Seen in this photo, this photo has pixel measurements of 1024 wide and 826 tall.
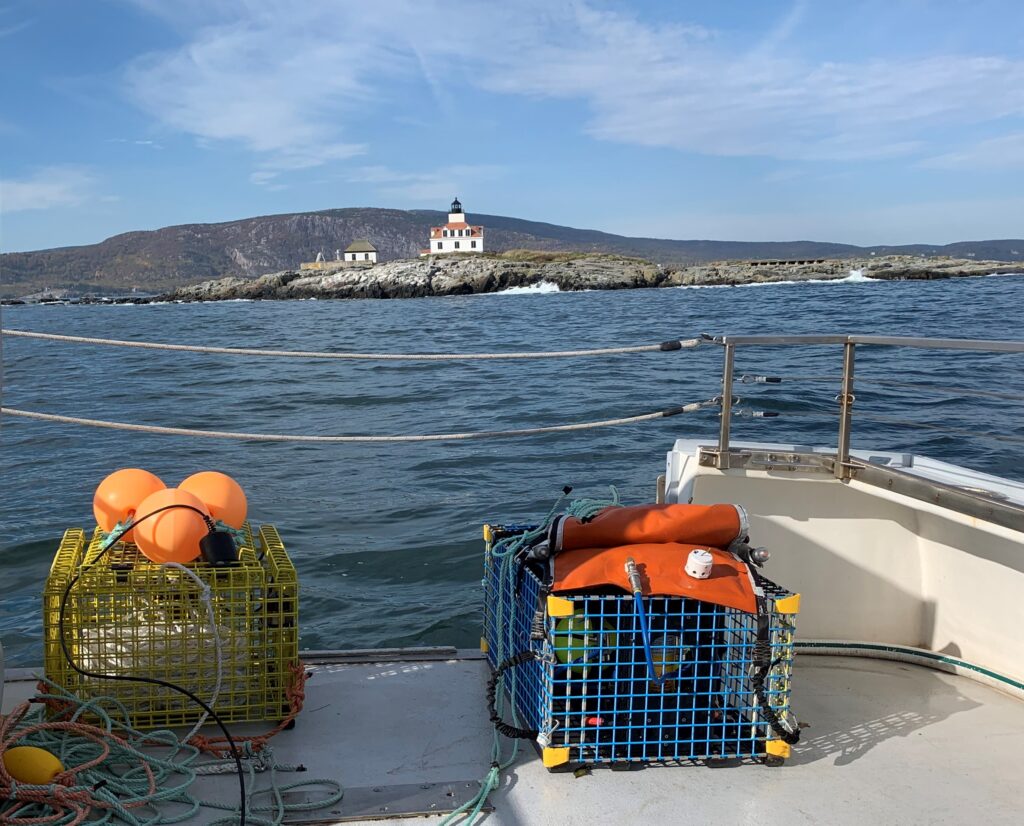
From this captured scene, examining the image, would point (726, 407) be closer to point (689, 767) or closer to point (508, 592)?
point (508, 592)

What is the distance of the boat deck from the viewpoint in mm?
2484

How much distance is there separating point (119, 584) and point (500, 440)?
9.26 m

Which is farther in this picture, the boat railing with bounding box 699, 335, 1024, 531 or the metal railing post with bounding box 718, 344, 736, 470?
the metal railing post with bounding box 718, 344, 736, 470

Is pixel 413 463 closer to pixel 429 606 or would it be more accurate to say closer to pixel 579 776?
pixel 429 606

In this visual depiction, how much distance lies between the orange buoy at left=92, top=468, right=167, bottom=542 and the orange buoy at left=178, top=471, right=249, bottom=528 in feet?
0.38

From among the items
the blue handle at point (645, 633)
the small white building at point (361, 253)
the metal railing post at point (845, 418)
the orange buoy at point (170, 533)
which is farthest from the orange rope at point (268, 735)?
the small white building at point (361, 253)

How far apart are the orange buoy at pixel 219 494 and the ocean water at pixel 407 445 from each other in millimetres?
2439

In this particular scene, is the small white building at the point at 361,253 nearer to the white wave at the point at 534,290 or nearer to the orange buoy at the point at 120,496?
the white wave at the point at 534,290

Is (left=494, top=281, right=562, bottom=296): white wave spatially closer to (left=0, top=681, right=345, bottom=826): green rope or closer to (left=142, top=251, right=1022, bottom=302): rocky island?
(left=142, top=251, right=1022, bottom=302): rocky island

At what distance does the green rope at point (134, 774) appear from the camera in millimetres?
2364

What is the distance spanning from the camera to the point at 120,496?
3.14 metres

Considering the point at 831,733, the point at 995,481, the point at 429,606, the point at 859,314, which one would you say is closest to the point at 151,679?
the point at 831,733

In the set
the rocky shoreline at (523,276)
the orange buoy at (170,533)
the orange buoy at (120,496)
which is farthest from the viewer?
the rocky shoreline at (523,276)

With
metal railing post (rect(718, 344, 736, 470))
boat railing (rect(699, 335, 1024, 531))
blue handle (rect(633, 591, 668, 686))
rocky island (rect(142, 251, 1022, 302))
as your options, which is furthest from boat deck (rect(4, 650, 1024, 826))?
rocky island (rect(142, 251, 1022, 302))
